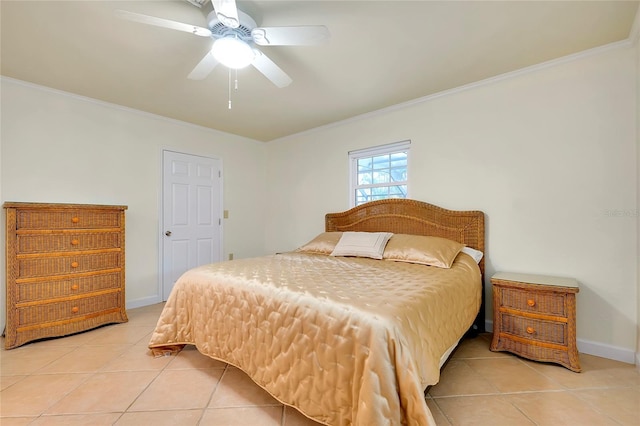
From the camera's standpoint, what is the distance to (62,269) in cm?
261

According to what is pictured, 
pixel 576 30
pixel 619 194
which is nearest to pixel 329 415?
pixel 619 194

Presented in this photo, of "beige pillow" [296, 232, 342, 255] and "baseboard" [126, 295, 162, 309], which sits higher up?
"beige pillow" [296, 232, 342, 255]

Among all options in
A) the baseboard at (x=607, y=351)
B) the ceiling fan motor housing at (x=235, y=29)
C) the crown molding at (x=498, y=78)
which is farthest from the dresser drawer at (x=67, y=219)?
the baseboard at (x=607, y=351)

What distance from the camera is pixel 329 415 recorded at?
1335 millimetres

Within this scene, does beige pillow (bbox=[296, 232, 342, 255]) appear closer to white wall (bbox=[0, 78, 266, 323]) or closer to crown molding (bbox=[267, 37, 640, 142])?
crown molding (bbox=[267, 37, 640, 142])

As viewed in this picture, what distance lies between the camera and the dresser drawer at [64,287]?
2428mm

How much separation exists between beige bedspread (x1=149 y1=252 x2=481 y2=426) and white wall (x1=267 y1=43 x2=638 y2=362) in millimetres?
722

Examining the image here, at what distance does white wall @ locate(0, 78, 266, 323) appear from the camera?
8.91ft

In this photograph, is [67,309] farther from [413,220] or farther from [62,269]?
[413,220]

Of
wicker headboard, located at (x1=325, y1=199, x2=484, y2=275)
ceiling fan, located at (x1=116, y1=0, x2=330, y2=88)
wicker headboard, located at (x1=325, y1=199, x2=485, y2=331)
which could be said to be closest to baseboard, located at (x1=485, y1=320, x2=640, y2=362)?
wicker headboard, located at (x1=325, y1=199, x2=485, y2=331)

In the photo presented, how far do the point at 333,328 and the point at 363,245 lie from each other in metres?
1.64

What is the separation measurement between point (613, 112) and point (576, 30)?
0.70 metres

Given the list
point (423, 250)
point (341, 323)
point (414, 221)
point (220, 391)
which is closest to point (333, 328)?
point (341, 323)

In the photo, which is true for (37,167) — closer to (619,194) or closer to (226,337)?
(226,337)
